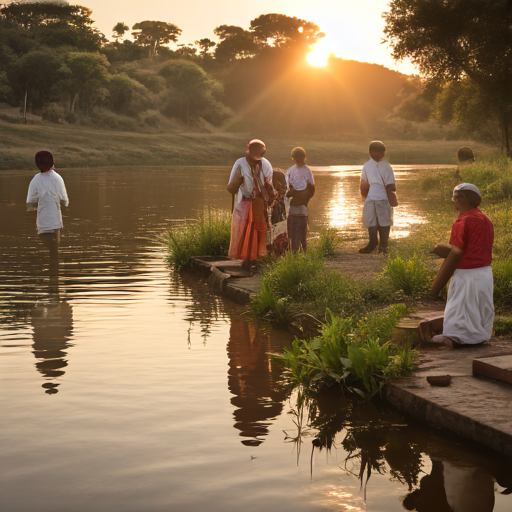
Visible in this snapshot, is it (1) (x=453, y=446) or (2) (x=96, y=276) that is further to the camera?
(2) (x=96, y=276)

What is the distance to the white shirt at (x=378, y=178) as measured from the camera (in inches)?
472

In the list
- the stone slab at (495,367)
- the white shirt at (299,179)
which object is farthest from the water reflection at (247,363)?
the white shirt at (299,179)

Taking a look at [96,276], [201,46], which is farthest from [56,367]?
[201,46]

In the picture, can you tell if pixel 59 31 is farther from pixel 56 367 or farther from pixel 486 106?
pixel 56 367

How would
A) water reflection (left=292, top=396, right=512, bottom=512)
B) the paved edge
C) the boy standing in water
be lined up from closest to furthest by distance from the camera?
1. water reflection (left=292, top=396, right=512, bottom=512)
2. the paved edge
3. the boy standing in water

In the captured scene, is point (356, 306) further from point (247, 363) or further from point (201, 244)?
point (201, 244)

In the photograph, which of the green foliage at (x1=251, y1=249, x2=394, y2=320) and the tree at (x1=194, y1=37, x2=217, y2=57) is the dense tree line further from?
the green foliage at (x1=251, y1=249, x2=394, y2=320)

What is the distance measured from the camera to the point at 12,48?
79.8 m

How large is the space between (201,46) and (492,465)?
13012cm

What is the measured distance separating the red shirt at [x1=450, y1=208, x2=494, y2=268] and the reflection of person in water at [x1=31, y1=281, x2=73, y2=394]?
344 cm

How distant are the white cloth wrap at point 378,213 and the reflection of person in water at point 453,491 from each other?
7.76 m

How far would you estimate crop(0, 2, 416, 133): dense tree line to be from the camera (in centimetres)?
7300

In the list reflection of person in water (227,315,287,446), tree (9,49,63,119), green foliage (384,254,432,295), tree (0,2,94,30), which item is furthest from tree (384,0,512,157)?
tree (0,2,94,30)

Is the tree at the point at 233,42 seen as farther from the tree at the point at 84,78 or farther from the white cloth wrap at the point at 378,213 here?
the white cloth wrap at the point at 378,213
